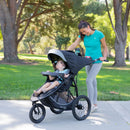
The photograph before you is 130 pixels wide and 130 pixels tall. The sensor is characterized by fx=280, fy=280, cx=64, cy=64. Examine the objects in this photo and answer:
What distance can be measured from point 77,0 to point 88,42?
17.3 m

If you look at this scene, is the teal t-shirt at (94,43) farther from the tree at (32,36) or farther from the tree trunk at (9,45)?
the tree at (32,36)

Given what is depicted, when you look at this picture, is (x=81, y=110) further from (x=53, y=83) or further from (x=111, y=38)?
(x=111, y=38)

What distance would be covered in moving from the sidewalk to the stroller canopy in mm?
892

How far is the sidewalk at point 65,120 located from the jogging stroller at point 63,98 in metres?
0.14

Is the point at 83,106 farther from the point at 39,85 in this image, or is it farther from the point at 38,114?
the point at 39,85

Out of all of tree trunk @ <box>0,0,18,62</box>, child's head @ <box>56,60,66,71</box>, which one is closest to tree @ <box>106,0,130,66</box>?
tree trunk @ <box>0,0,18,62</box>

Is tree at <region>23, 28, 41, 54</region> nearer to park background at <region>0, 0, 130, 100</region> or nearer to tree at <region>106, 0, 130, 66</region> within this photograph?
park background at <region>0, 0, 130, 100</region>

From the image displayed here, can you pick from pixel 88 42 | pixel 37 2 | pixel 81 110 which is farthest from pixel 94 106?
pixel 37 2

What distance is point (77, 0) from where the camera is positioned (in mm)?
22141

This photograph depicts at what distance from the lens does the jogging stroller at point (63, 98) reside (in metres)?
4.58

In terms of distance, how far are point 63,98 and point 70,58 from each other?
2.34 feet

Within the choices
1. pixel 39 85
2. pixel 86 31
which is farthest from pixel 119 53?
pixel 86 31

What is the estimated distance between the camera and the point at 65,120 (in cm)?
492

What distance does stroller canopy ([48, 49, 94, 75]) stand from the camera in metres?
4.82
